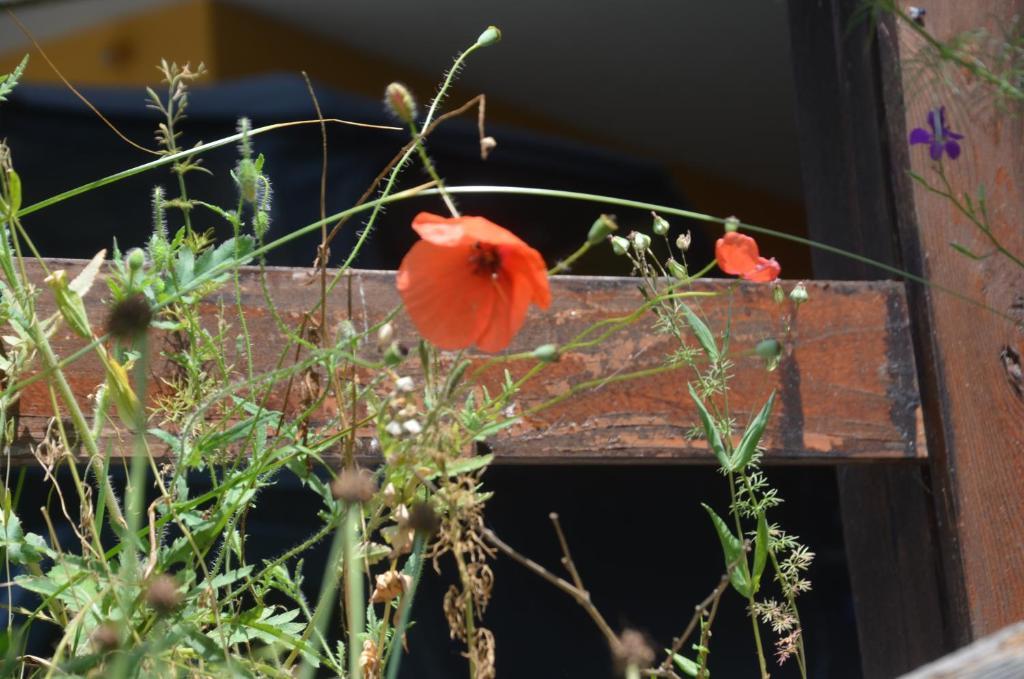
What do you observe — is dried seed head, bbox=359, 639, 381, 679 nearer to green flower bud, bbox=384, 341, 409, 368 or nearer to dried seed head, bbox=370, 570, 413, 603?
dried seed head, bbox=370, 570, 413, 603

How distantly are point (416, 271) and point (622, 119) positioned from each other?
12.6ft

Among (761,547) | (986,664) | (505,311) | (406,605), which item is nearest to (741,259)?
(761,547)

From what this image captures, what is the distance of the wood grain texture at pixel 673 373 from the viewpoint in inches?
51.3

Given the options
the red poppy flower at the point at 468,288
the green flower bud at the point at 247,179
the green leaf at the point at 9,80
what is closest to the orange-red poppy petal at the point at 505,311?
the red poppy flower at the point at 468,288

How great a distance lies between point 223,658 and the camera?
2.45 feet

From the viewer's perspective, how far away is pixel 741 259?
3.46 ft

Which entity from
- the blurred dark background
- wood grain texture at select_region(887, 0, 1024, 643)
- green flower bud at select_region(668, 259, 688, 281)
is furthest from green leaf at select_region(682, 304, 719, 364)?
the blurred dark background

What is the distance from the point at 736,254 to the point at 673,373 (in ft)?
1.18

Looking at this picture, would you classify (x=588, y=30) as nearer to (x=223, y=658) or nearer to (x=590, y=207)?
(x=590, y=207)

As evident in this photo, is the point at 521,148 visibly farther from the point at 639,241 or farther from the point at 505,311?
the point at 505,311

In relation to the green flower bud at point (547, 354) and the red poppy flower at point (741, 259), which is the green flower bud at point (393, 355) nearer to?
the green flower bud at point (547, 354)

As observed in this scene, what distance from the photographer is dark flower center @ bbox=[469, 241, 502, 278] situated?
76cm

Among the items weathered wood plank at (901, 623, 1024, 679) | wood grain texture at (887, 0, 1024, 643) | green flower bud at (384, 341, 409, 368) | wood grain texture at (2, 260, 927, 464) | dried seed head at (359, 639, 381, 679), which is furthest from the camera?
wood grain texture at (887, 0, 1024, 643)

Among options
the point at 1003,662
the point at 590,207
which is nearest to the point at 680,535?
the point at 590,207
